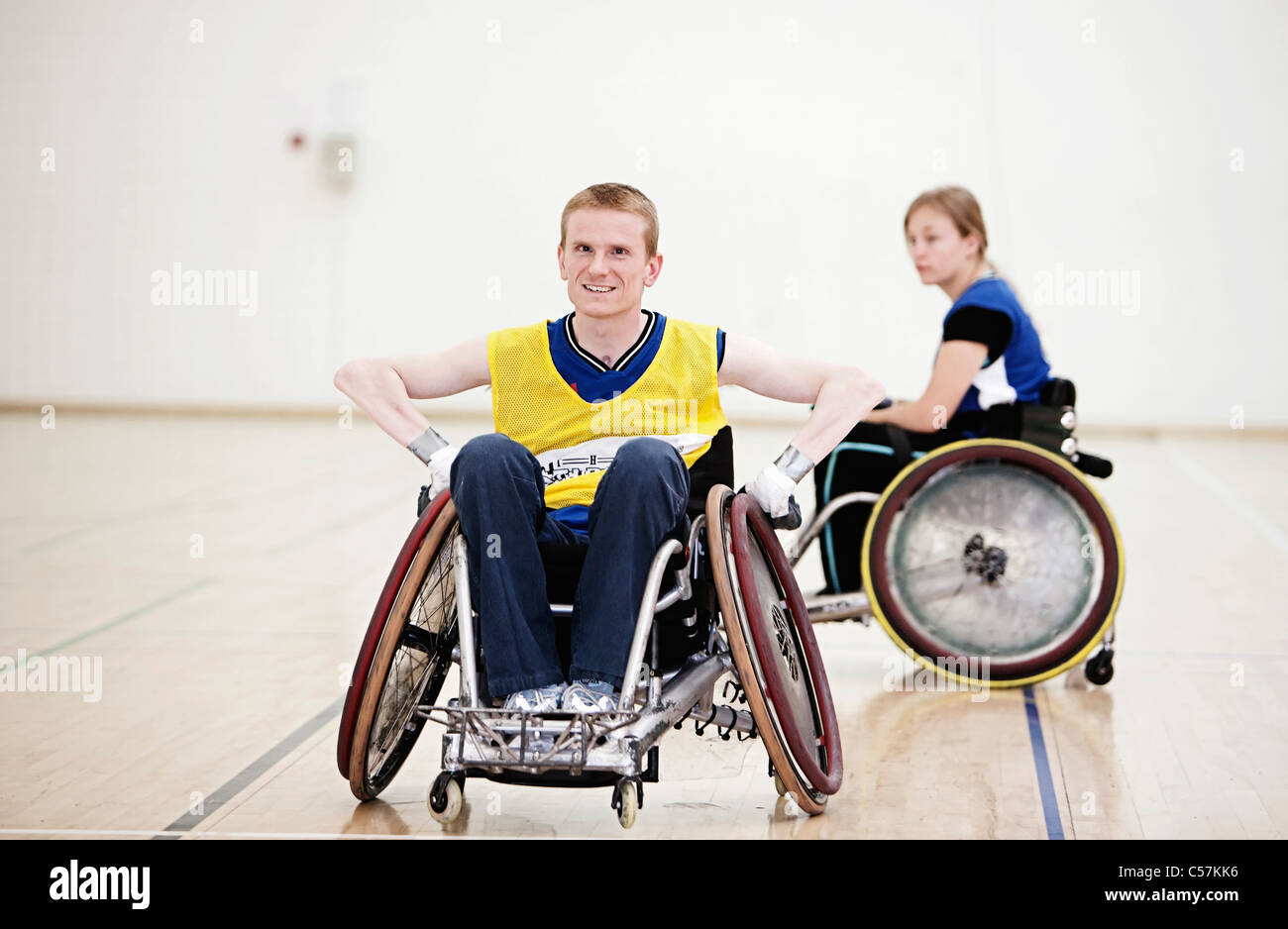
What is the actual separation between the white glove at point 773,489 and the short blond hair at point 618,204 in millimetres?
408

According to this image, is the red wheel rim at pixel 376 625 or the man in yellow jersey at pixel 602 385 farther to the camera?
the man in yellow jersey at pixel 602 385

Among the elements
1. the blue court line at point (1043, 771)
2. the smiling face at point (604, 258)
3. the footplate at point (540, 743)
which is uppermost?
the smiling face at point (604, 258)

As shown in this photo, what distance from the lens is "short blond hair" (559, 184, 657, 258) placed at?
2.46 meters

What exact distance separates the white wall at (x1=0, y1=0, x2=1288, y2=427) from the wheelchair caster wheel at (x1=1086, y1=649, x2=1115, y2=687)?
6045mm

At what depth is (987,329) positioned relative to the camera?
3.61 metres

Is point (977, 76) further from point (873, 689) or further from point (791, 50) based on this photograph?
point (873, 689)

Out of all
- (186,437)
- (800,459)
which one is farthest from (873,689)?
(186,437)

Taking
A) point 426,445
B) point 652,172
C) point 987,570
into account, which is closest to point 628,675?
point 426,445

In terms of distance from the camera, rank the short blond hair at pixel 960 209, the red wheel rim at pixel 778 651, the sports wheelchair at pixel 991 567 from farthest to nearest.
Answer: the short blond hair at pixel 960 209 < the sports wheelchair at pixel 991 567 < the red wheel rim at pixel 778 651

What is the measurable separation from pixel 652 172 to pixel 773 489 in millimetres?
7174

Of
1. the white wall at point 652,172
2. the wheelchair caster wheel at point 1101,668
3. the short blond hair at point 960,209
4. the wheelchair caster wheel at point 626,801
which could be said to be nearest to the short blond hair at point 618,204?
the wheelchair caster wheel at point 626,801

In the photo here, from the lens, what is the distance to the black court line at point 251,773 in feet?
7.85

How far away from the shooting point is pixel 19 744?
2.88 meters

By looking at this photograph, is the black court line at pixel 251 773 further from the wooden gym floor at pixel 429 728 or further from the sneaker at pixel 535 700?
the sneaker at pixel 535 700
